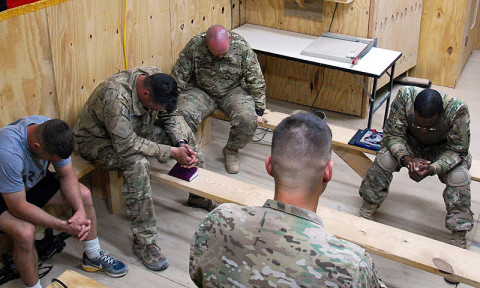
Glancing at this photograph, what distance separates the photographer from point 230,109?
4.12 m

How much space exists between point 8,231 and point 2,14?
1.13 metres

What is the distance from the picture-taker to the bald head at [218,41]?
12.8 ft

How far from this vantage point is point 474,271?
2662mm

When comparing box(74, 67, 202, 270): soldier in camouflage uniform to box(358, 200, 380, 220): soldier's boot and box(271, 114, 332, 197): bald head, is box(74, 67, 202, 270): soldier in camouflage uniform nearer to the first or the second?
box(358, 200, 380, 220): soldier's boot

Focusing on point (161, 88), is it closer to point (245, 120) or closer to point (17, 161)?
point (17, 161)

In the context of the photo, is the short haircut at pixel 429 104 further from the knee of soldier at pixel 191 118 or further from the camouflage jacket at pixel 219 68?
the knee of soldier at pixel 191 118

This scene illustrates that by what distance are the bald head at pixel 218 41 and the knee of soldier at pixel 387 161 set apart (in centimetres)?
132

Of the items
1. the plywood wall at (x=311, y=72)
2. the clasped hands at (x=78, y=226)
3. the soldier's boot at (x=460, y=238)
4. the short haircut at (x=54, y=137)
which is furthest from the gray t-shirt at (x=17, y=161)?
the plywood wall at (x=311, y=72)

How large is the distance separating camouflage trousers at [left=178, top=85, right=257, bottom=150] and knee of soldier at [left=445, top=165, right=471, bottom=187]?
141cm

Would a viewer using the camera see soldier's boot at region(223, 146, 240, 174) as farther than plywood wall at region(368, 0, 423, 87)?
No

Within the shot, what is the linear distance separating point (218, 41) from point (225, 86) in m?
0.39

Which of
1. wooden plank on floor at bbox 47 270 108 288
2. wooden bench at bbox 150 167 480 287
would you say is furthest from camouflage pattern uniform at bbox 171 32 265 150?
wooden plank on floor at bbox 47 270 108 288

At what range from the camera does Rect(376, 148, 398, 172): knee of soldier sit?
3479 millimetres

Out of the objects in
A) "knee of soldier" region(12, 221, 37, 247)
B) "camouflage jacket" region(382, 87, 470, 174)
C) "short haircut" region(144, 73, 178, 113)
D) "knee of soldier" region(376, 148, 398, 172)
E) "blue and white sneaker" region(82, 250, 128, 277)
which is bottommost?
"blue and white sneaker" region(82, 250, 128, 277)
